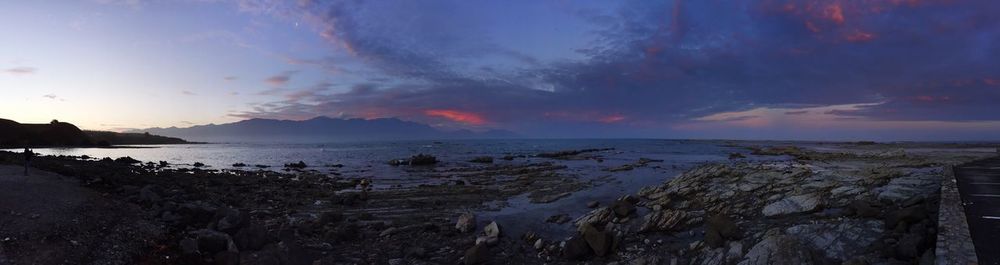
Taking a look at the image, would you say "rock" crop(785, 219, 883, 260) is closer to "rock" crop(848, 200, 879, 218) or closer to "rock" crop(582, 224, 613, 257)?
"rock" crop(848, 200, 879, 218)

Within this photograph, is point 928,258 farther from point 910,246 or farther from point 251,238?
point 251,238

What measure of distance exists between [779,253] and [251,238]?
14.5 metres

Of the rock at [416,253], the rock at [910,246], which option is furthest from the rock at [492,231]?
the rock at [910,246]

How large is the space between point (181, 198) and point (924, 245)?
89.3 ft

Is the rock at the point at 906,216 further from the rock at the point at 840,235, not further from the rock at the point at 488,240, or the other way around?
the rock at the point at 488,240

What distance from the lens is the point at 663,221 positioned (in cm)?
1472

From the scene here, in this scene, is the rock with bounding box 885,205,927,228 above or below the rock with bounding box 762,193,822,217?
above

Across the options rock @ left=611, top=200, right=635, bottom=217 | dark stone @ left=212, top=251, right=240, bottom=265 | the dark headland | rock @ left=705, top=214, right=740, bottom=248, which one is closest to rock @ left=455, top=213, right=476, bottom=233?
rock @ left=611, top=200, right=635, bottom=217

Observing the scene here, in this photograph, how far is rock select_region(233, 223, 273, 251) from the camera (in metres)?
12.5

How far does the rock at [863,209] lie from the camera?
13.1m

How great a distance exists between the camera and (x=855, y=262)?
9.09 meters

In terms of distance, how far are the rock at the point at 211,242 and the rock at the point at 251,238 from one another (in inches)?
18.9

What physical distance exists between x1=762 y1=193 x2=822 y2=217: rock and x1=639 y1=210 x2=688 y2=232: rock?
11.2 ft

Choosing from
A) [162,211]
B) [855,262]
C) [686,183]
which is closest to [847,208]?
[855,262]
